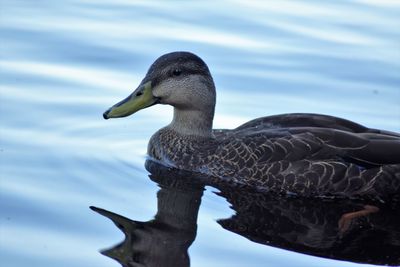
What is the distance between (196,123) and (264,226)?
2048 mm

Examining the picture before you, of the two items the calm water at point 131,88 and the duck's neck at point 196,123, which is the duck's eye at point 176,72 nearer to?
the duck's neck at point 196,123

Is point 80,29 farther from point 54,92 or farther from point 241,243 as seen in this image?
point 241,243

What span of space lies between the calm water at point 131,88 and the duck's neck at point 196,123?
1.76 ft

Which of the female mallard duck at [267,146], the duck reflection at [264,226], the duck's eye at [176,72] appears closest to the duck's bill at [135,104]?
the female mallard duck at [267,146]

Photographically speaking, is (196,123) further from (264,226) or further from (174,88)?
(264,226)

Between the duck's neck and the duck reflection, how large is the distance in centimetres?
64

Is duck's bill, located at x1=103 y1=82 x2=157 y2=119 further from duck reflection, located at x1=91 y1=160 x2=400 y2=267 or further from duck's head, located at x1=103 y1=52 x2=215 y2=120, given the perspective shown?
duck reflection, located at x1=91 y1=160 x2=400 y2=267

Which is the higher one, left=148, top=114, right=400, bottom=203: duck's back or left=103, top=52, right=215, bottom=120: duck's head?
left=103, top=52, right=215, bottom=120: duck's head

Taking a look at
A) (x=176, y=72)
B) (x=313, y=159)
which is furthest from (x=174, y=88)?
(x=313, y=159)

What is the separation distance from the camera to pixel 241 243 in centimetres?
918

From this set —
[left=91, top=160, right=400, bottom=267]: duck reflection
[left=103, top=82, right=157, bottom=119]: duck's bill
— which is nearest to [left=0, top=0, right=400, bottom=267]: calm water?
[left=91, top=160, right=400, bottom=267]: duck reflection

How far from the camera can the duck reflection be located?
9.01 metres

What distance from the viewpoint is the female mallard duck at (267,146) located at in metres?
10.5

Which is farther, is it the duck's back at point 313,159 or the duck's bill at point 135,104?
the duck's bill at point 135,104
